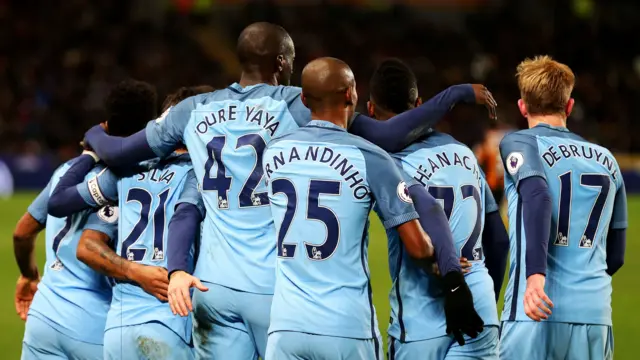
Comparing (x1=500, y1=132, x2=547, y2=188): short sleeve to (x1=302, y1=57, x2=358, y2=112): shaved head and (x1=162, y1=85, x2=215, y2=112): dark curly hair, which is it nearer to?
(x1=302, y1=57, x2=358, y2=112): shaved head

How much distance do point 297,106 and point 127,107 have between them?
1.04 m

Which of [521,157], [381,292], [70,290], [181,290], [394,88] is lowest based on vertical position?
[381,292]

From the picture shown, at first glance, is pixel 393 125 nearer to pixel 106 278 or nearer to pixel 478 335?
pixel 478 335

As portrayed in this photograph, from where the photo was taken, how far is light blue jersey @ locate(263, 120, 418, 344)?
3.97 meters

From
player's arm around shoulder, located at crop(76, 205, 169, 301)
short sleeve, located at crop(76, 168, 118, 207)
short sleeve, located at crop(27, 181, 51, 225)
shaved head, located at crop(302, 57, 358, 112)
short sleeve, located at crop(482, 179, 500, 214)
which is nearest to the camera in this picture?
shaved head, located at crop(302, 57, 358, 112)

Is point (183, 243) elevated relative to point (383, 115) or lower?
lower

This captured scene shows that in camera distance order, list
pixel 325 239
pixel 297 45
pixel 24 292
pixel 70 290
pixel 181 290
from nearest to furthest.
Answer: pixel 325 239
pixel 181 290
pixel 70 290
pixel 24 292
pixel 297 45

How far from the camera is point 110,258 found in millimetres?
4719

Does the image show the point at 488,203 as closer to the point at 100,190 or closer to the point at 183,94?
the point at 183,94

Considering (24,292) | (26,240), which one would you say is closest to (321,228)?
(26,240)

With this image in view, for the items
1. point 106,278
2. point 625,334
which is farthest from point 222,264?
point 625,334

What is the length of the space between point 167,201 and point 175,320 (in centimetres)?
58

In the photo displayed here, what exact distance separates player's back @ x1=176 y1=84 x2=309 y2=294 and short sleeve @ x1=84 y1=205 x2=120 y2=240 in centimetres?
59

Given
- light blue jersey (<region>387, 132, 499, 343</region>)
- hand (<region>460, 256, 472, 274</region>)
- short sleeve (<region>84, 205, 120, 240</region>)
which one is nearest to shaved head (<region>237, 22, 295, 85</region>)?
light blue jersey (<region>387, 132, 499, 343</region>)
